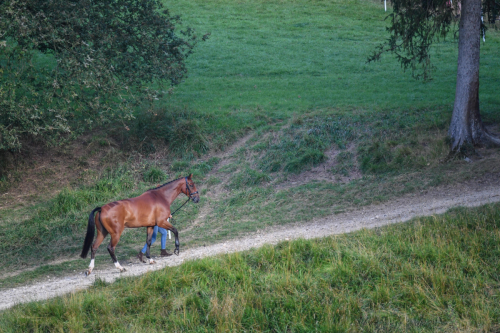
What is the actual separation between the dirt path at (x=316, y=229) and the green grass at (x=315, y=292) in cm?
A: 90

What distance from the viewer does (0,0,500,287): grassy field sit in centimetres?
1339

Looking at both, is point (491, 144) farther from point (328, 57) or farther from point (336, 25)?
point (336, 25)

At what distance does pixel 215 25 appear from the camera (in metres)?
35.4

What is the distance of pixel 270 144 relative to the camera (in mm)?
18500

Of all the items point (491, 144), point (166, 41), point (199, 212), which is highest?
point (166, 41)

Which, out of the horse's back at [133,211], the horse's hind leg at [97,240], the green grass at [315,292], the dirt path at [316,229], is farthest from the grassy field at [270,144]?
the green grass at [315,292]

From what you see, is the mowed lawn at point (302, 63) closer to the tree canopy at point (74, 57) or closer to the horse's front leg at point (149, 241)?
the tree canopy at point (74, 57)

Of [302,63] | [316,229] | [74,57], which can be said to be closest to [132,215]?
[316,229]

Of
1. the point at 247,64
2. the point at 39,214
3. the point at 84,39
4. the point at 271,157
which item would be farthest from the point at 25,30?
the point at 247,64

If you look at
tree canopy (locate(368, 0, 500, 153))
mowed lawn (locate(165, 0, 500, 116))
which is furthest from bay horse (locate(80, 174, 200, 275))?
mowed lawn (locate(165, 0, 500, 116))

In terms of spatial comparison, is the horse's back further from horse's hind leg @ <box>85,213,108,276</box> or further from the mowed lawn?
the mowed lawn

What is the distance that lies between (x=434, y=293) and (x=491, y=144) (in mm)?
9650

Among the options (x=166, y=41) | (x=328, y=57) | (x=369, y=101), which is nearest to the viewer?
(x=166, y=41)

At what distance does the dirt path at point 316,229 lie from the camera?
9.45m
